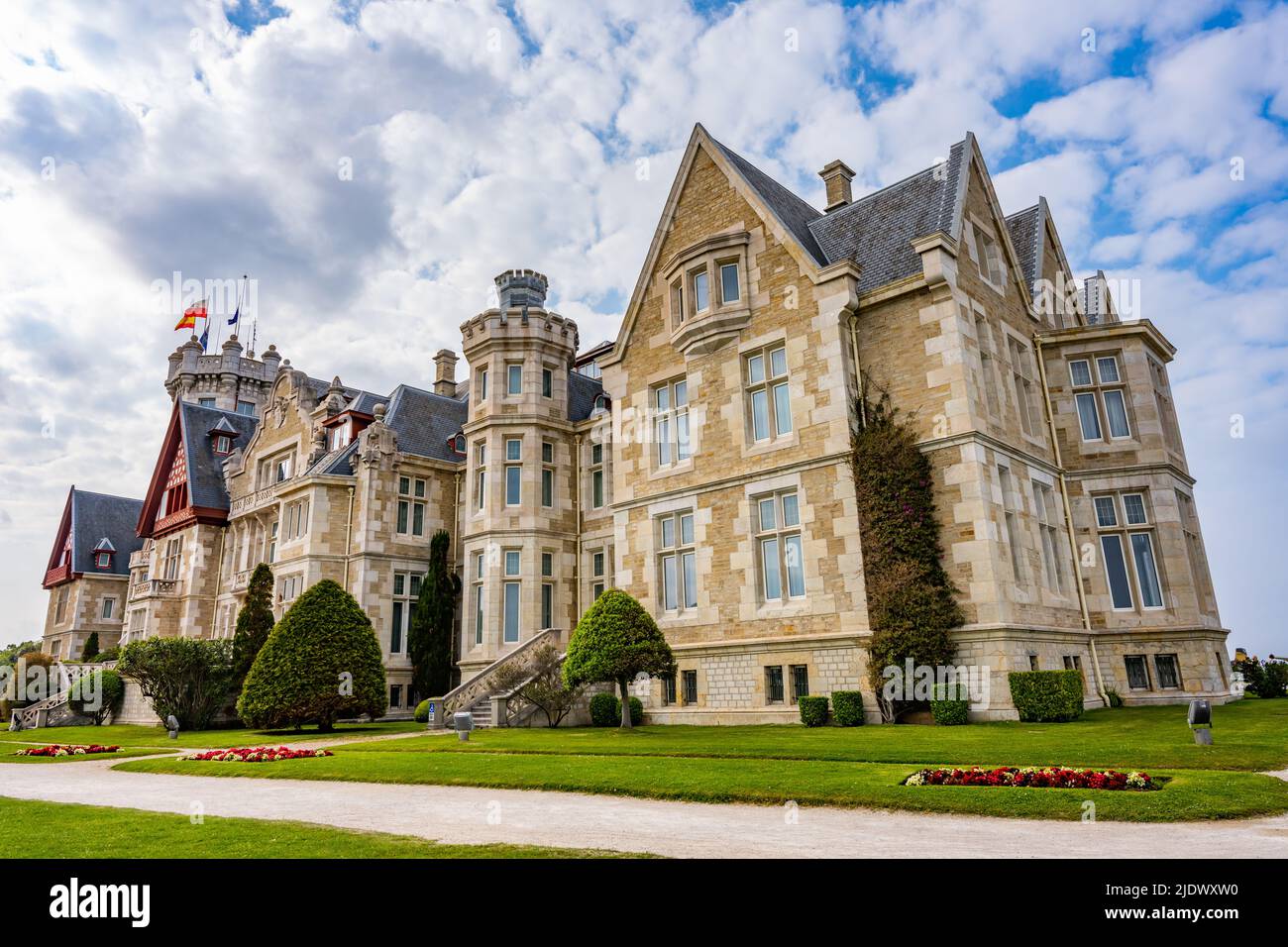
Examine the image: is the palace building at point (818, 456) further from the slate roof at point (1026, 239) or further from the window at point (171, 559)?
Answer: the window at point (171, 559)

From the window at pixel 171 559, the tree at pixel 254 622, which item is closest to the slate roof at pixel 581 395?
the tree at pixel 254 622

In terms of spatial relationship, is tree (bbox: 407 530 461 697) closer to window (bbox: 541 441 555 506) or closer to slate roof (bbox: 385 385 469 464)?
slate roof (bbox: 385 385 469 464)

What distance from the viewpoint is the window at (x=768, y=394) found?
2252 cm

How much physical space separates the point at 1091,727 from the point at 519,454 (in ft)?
68.8

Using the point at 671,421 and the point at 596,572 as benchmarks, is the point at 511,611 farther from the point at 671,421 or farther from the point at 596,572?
the point at 671,421

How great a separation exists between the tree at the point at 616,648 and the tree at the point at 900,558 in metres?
4.99

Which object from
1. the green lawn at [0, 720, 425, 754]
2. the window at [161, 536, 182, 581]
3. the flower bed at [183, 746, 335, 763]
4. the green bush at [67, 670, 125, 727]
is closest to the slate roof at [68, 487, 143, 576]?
the window at [161, 536, 182, 581]

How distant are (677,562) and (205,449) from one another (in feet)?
110

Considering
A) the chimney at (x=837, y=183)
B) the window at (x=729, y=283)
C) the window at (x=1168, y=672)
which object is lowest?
the window at (x=1168, y=672)

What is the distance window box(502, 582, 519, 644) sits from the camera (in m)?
29.4

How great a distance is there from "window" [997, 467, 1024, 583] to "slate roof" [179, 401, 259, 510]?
126 feet
